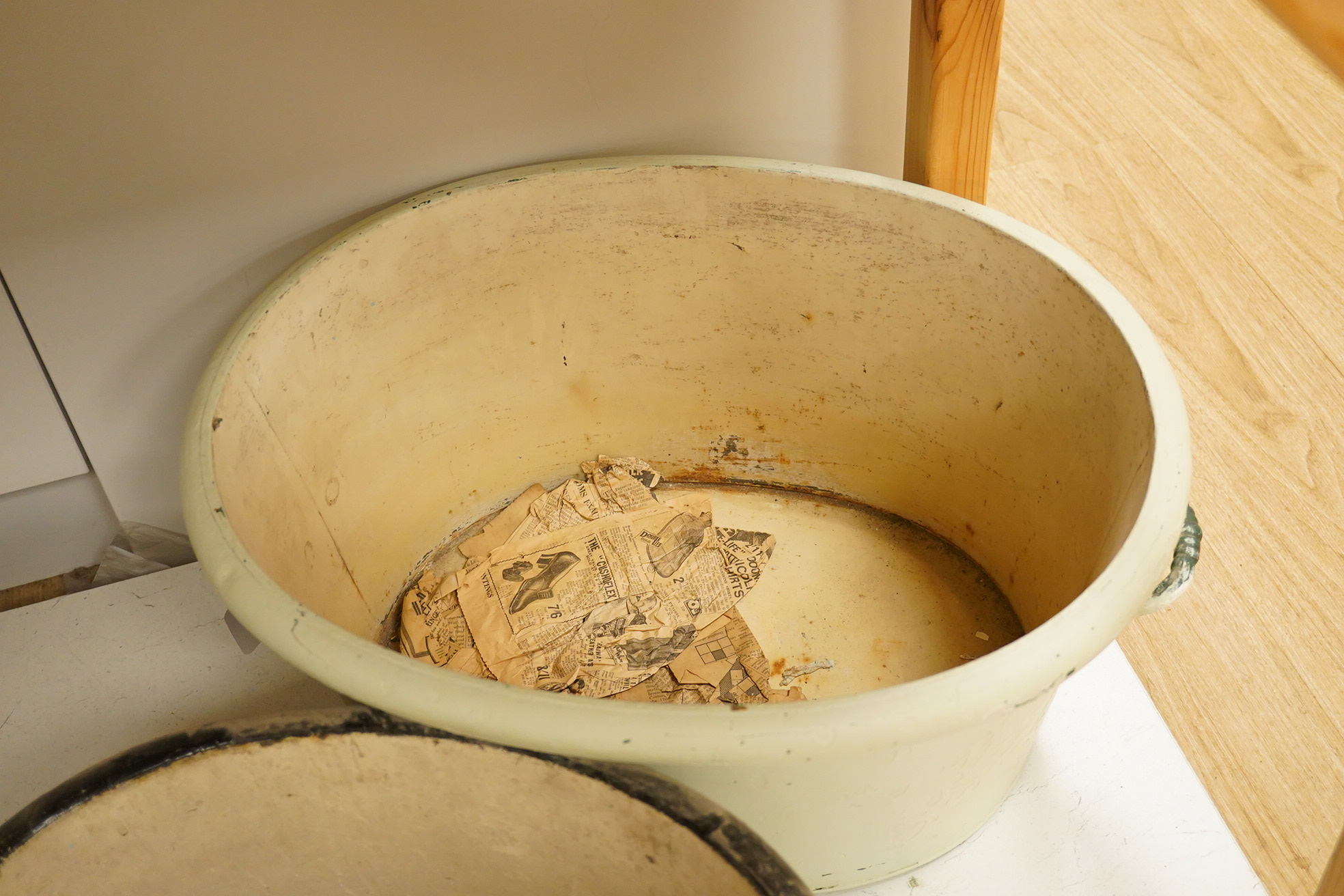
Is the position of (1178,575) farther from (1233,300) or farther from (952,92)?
(1233,300)

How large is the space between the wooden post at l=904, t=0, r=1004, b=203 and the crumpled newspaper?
0.44 m

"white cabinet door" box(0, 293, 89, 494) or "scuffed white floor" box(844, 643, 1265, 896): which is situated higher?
"white cabinet door" box(0, 293, 89, 494)

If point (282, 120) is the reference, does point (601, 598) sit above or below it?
below

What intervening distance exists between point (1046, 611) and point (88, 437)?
1006 mm

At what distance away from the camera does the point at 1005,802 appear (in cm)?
97

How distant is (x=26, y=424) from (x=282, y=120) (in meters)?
0.43

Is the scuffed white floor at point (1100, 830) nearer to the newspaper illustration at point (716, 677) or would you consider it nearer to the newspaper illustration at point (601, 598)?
the newspaper illustration at point (716, 677)

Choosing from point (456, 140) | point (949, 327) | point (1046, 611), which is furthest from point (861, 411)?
point (456, 140)

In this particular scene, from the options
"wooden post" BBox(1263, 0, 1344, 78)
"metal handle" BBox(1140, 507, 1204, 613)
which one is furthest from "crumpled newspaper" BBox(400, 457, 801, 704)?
"wooden post" BBox(1263, 0, 1344, 78)

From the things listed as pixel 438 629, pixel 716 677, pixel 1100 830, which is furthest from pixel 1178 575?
pixel 438 629

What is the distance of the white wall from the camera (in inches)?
36.4

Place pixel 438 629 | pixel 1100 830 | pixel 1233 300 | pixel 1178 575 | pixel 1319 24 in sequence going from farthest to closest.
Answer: pixel 1233 300 → pixel 438 629 → pixel 1100 830 → pixel 1178 575 → pixel 1319 24

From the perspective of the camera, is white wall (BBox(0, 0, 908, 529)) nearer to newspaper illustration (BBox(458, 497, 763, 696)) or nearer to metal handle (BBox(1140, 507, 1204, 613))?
newspaper illustration (BBox(458, 497, 763, 696))

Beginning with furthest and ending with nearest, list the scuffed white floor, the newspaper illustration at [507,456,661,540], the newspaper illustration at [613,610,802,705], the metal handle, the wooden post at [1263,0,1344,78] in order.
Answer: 1. the newspaper illustration at [507,456,661,540]
2. the newspaper illustration at [613,610,802,705]
3. the scuffed white floor
4. the metal handle
5. the wooden post at [1263,0,1344,78]
